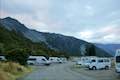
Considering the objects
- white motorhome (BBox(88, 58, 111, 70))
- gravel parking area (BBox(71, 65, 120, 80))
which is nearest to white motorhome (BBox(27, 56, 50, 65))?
white motorhome (BBox(88, 58, 111, 70))

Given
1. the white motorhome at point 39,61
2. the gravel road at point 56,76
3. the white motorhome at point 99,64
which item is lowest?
the gravel road at point 56,76

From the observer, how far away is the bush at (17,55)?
5259cm

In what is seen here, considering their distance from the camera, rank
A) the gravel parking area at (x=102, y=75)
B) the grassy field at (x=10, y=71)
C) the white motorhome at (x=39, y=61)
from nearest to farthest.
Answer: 1. the grassy field at (x=10, y=71)
2. the gravel parking area at (x=102, y=75)
3. the white motorhome at (x=39, y=61)

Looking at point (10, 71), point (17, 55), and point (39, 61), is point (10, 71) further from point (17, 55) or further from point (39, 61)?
point (39, 61)

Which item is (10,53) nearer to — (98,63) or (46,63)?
Answer: (98,63)

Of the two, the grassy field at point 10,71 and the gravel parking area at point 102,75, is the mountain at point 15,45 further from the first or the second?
the gravel parking area at point 102,75

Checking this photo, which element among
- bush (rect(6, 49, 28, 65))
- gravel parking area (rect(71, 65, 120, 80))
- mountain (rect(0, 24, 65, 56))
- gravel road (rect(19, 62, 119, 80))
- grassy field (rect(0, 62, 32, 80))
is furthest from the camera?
mountain (rect(0, 24, 65, 56))

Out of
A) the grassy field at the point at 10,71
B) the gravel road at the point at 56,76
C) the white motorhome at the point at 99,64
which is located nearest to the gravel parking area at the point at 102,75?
the gravel road at the point at 56,76

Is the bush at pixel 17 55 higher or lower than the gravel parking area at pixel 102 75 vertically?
higher

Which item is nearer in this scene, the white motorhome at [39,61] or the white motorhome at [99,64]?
the white motorhome at [99,64]

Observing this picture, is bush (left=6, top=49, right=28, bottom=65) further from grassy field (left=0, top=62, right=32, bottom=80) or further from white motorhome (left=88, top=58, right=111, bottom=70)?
grassy field (left=0, top=62, right=32, bottom=80)

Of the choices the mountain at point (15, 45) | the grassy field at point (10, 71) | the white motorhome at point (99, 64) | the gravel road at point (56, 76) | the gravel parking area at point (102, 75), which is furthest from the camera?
the mountain at point (15, 45)

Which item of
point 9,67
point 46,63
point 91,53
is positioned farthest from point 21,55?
point 91,53

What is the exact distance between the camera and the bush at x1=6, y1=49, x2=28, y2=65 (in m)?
52.6
